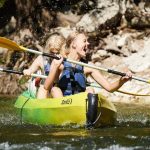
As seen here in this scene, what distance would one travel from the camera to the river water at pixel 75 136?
5102 mm

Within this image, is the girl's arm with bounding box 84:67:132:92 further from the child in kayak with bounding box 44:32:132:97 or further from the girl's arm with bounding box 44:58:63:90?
the girl's arm with bounding box 44:58:63:90

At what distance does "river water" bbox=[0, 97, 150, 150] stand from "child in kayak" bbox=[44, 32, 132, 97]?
0.58 metres

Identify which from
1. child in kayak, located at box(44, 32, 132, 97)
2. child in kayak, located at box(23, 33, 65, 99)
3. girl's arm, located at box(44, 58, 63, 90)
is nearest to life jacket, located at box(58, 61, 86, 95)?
child in kayak, located at box(44, 32, 132, 97)

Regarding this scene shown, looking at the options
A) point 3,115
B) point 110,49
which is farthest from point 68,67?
point 110,49

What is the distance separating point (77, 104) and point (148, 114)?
8.04 ft

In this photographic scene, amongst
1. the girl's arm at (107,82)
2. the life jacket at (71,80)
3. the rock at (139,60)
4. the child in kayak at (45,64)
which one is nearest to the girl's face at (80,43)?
the life jacket at (71,80)

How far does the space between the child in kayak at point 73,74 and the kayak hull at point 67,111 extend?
11.7 inches

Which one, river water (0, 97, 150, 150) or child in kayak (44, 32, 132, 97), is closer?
river water (0, 97, 150, 150)

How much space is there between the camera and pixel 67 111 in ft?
22.0

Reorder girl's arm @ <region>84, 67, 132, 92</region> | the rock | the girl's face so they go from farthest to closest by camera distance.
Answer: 1. the rock
2. girl's arm @ <region>84, 67, 132, 92</region>
3. the girl's face

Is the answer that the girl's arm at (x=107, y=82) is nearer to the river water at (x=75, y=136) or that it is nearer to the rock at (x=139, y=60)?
the river water at (x=75, y=136)

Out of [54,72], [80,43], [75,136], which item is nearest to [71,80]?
[54,72]

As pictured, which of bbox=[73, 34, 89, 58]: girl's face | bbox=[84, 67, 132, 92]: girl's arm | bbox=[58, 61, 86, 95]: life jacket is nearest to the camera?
bbox=[73, 34, 89, 58]: girl's face

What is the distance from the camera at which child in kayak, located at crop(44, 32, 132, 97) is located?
6.91 m
